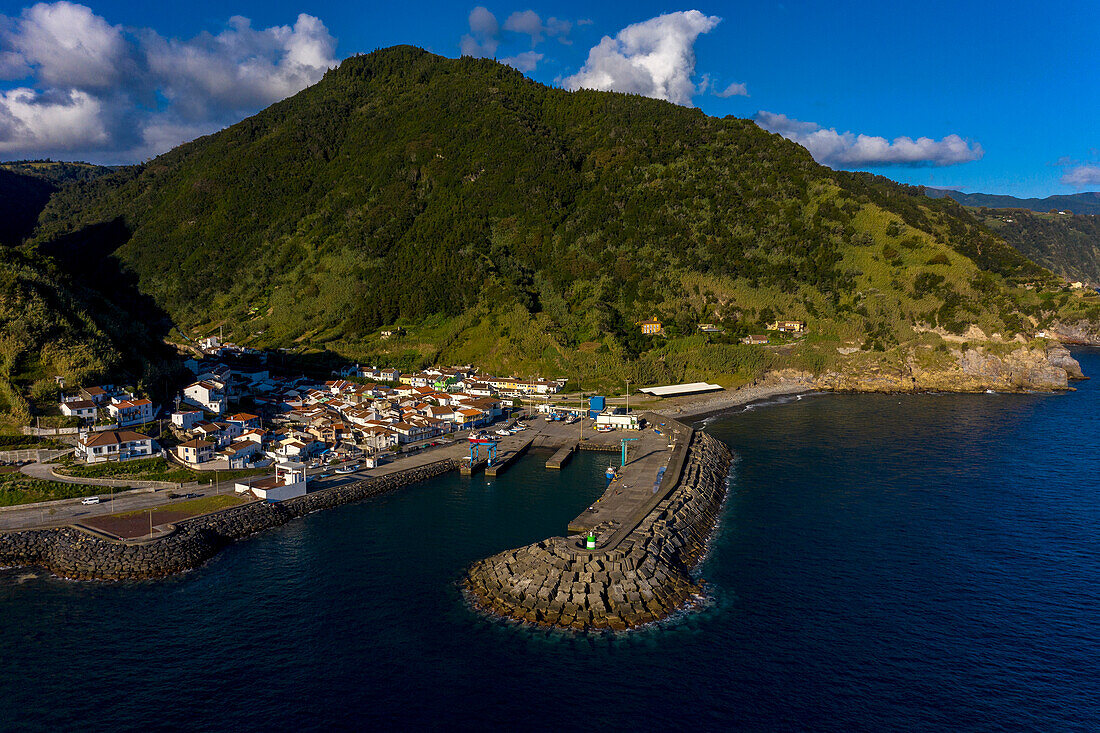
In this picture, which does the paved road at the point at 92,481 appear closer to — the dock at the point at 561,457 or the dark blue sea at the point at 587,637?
the dark blue sea at the point at 587,637

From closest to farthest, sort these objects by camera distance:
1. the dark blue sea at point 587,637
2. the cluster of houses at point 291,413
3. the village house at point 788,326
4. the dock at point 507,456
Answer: the dark blue sea at point 587,637 → the cluster of houses at point 291,413 → the dock at point 507,456 → the village house at point 788,326

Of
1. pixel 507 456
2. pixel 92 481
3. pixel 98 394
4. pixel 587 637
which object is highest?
pixel 98 394

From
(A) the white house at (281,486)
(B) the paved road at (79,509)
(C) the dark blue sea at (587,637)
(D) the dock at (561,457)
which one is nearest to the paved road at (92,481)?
(B) the paved road at (79,509)

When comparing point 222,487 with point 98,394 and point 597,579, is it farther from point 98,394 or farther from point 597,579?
point 597,579

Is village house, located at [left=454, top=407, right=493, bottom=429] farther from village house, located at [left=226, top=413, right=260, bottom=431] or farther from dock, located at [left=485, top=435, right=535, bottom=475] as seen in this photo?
village house, located at [left=226, top=413, right=260, bottom=431]

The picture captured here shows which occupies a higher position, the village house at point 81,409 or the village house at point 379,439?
the village house at point 81,409

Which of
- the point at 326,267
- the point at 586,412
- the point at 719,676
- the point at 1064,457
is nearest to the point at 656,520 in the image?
the point at 719,676

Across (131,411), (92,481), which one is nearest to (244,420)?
(131,411)

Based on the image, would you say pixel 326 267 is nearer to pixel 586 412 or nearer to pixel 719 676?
pixel 586 412
